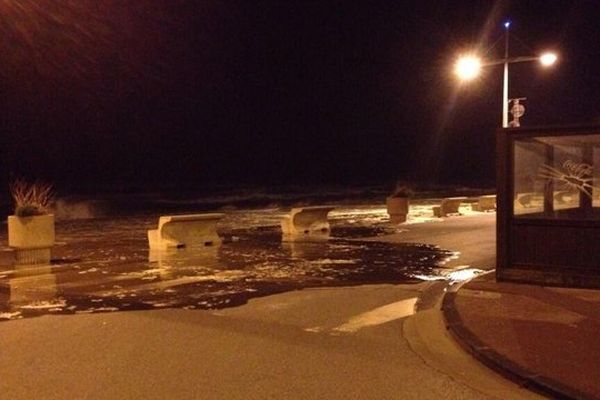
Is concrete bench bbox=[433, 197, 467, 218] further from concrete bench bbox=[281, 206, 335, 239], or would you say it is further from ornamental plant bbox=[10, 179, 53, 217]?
ornamental plant bbox=[10, 179, 53, 217]

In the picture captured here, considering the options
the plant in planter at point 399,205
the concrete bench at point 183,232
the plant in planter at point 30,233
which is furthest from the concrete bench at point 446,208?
the plant in planter at point 30,233

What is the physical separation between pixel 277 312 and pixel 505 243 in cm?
404

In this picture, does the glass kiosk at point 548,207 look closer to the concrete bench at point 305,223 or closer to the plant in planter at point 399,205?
the concrete bench at point 305,223

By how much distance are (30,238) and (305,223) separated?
9163mm

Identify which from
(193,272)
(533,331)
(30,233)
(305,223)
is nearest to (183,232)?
(30,233)

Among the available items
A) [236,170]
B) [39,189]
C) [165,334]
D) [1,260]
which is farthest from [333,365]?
[236,170]

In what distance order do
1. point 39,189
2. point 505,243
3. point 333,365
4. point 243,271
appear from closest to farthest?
point 333,365 → point 505,243 → point 243,271 → point 39,189

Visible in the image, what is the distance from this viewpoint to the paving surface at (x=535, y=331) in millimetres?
6477

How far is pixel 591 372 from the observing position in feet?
21.6

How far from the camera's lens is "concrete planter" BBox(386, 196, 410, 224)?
28.1 meters

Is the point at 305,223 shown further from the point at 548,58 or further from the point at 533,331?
the point at 533,331

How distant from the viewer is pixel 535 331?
8273 millimetres

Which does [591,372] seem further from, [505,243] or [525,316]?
[505,243]

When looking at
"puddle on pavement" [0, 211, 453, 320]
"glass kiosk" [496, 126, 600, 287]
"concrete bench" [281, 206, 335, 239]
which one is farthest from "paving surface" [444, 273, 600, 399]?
"concrete bench" [281, 206, 335, 239]
